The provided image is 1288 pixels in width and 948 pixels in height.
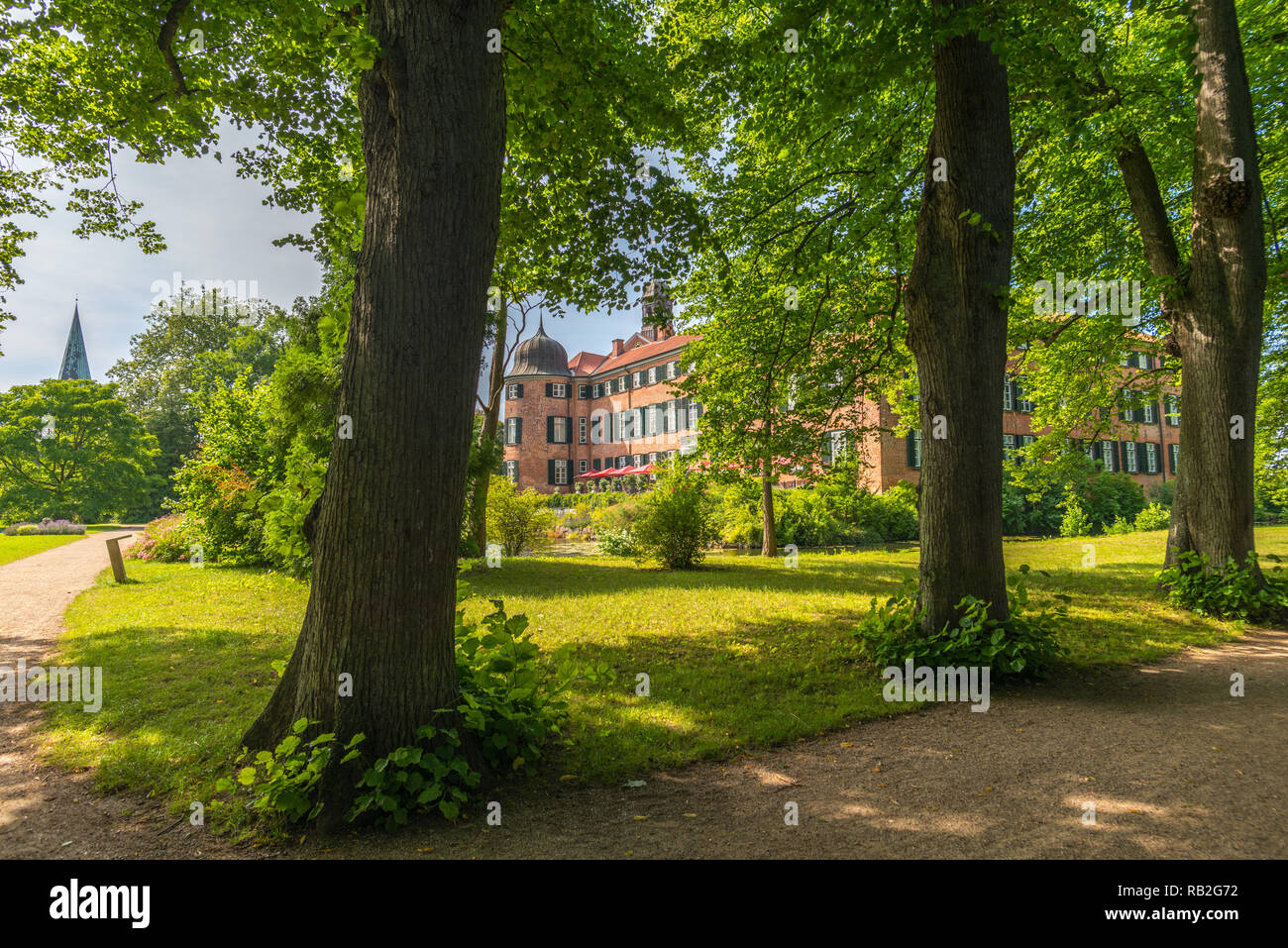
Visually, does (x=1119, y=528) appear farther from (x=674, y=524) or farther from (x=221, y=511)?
(x=221, y=511)

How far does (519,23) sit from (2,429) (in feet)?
124

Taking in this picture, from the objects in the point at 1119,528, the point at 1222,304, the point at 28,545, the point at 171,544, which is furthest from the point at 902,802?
the point at 28,545

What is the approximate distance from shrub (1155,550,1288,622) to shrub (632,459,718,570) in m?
7.63

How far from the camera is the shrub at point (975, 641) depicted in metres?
5.42

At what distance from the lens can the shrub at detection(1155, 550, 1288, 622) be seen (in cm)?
776

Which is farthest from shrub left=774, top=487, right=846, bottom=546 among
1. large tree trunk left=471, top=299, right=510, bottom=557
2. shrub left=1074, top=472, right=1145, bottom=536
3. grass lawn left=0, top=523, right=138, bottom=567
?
grass lawn left=0, top=523, right=138, bottom=567

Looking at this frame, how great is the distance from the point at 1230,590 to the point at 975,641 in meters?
4.84

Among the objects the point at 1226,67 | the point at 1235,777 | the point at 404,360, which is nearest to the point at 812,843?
the point at 1235,777

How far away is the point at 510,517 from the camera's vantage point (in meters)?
15.6

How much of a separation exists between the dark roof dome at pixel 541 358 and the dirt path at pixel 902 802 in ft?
136

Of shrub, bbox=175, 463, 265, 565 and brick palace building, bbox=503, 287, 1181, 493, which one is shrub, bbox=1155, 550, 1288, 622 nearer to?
shrub, bbox=175, 463, 265, 565

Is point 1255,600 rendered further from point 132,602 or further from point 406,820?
point 132,602

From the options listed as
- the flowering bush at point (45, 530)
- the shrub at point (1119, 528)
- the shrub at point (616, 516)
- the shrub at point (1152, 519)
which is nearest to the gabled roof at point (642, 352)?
the shrub at point (616, 516)

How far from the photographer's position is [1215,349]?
8.15 metres
